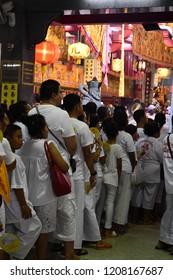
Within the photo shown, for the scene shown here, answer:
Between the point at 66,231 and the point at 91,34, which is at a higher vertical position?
the point at 91,34

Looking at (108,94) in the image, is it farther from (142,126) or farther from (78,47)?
(142,126)

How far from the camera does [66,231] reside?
458 centimetres

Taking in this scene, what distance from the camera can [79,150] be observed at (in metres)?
4.84

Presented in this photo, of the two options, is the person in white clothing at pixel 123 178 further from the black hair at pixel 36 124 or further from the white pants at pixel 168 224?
the black hair at pixel 36 124

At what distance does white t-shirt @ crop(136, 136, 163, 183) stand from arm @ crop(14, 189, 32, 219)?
116 inches

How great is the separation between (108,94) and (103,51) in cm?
359

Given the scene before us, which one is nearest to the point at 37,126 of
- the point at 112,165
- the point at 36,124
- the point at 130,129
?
the point at 36,124

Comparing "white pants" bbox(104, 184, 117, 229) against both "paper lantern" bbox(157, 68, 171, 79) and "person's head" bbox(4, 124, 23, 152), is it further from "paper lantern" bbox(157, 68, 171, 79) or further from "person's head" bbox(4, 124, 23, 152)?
"paper lantern" bbox(157, 68, 171, 79)

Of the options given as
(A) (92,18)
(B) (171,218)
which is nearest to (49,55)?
(A) (92,18)

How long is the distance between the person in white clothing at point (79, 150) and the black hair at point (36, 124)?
2.10ft

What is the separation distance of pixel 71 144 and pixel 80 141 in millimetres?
410

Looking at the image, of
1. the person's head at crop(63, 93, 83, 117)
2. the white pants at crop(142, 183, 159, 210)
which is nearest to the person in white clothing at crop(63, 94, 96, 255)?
the person's head at crop(63, 93, 83, 117)

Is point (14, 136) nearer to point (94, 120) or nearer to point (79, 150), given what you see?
point (79, 150)

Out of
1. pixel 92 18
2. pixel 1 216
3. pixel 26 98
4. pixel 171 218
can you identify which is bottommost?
pixel 171 218
